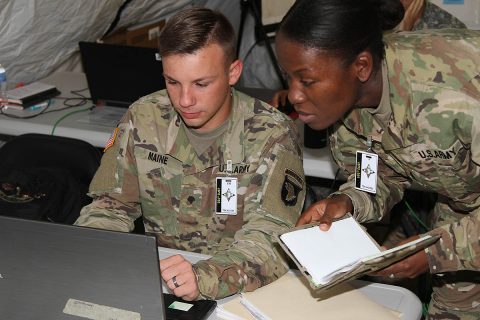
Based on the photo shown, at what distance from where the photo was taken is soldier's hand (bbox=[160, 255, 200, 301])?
145 centimetres

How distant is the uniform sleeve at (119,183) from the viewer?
1.85 m

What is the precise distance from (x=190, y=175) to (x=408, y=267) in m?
0.64

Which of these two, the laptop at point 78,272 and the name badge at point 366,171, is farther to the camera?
the name badge at point 366,171

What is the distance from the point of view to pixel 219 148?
188 cm

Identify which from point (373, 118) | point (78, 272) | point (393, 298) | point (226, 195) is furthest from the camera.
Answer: point (226, 195)

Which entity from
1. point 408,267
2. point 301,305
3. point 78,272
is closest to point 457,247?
point 408,267

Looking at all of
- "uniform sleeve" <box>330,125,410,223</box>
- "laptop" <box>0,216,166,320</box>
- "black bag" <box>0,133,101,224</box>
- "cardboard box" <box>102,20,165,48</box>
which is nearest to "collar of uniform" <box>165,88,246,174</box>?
"uniform sleeve" <box>330,125,410,223</box>

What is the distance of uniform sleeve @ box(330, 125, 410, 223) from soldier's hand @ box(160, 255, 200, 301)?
48 centimetres

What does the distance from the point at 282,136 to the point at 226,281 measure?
51cm

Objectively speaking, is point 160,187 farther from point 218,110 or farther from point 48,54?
point 48,54

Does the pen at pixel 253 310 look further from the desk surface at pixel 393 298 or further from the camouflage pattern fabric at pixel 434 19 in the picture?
the camouflage pattern fabric at pixel 434 19

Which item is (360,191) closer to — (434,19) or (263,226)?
(263,226)

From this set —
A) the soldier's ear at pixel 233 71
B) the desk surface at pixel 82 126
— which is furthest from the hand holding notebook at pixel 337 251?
the desk surface at pixel 82 126

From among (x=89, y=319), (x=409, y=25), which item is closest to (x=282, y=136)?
(x=89, y=319)
